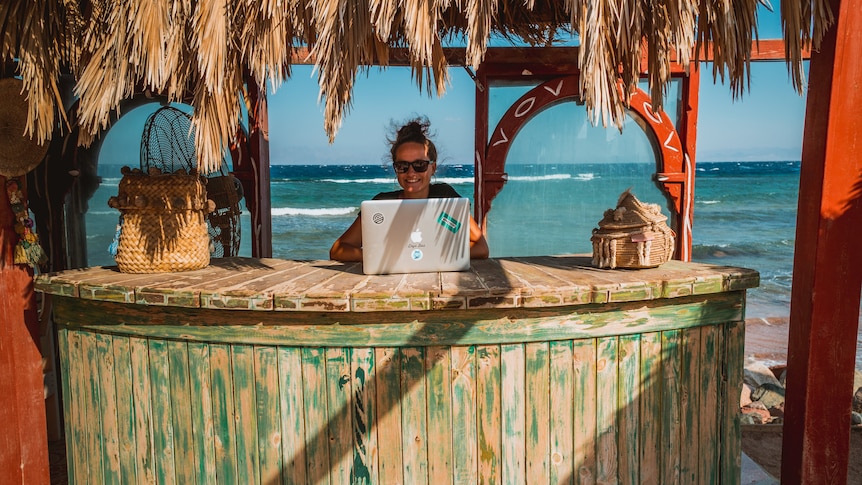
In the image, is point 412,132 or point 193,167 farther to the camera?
point 193,167

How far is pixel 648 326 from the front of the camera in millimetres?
2094

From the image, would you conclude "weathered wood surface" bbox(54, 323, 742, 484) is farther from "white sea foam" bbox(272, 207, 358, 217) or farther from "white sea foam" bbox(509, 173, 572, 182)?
"white sea foam" bbox(272, 207, 358, 217)

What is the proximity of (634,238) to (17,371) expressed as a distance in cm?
277

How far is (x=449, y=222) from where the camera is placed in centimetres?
222

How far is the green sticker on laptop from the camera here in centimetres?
220

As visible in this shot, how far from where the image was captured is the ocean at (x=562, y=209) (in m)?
4.42

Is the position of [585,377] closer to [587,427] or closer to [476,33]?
[587,427]

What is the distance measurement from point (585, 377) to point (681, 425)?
43 cm

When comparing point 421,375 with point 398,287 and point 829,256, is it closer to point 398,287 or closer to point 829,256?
point 398,287

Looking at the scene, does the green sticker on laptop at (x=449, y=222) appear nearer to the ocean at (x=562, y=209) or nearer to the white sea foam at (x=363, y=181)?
the ocean at (x=562, y=209)

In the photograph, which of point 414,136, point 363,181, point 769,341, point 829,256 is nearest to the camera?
point 829,256

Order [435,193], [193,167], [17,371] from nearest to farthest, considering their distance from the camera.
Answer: [17,371] → [435,193] → [193,167]

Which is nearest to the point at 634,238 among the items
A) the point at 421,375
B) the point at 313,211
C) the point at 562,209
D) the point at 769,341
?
the point at 421,375

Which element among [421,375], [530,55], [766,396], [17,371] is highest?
[530,55]
